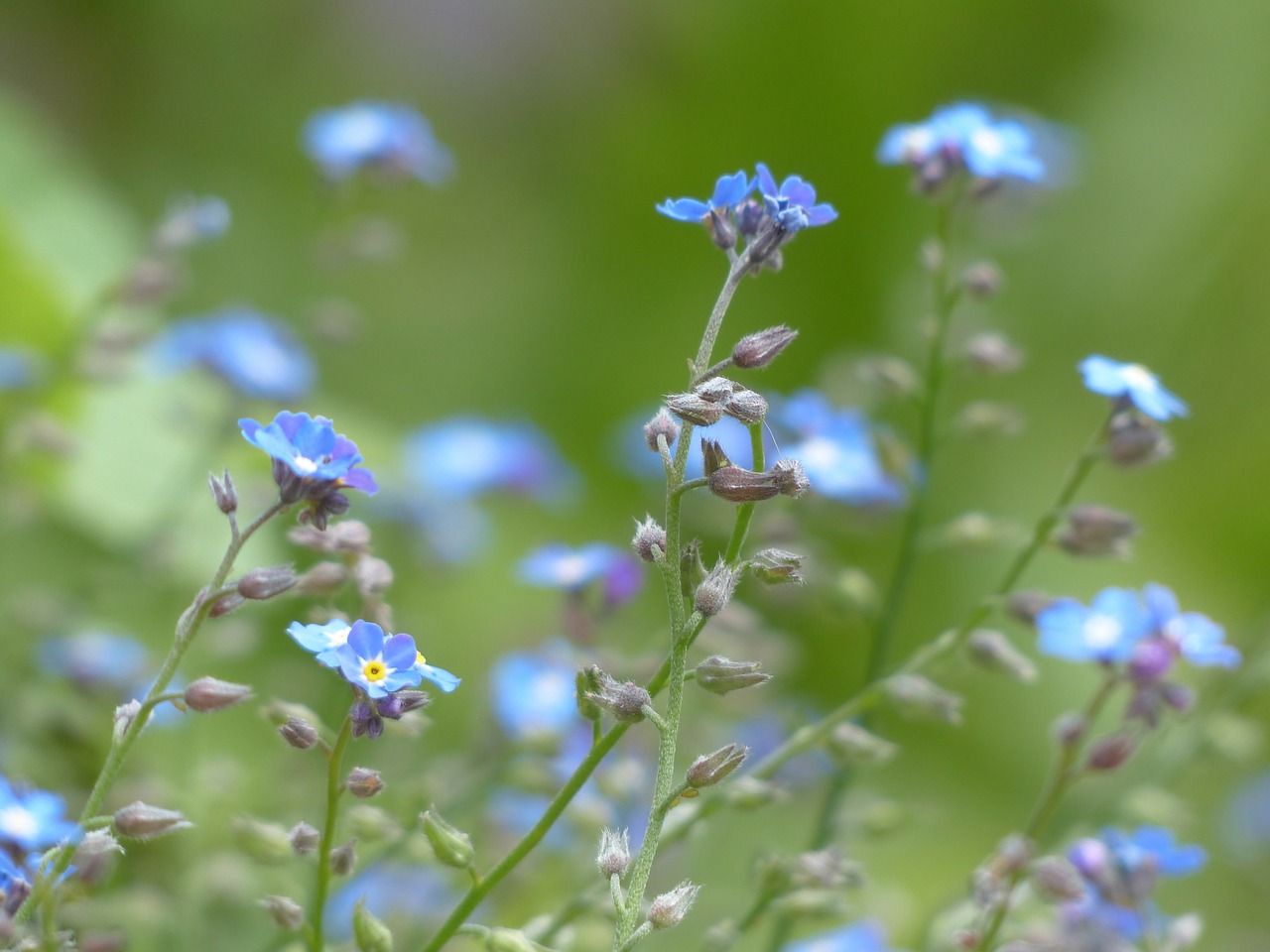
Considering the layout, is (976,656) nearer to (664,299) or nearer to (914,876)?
(914,876)

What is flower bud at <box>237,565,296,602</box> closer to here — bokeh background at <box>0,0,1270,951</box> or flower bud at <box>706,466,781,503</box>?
flower bud at <box>706,466,781,503</box>

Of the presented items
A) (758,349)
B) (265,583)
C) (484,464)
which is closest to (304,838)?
(265,583)

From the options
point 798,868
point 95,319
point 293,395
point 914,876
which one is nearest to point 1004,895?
point 798,868

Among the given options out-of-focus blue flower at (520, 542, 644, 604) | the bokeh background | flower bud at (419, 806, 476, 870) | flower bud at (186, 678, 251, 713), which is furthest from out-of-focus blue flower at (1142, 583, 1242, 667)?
the bokeh background

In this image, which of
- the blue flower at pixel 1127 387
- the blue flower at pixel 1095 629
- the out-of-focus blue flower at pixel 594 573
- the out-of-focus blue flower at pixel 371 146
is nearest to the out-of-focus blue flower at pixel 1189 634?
the blue flower at pixel 1095 629

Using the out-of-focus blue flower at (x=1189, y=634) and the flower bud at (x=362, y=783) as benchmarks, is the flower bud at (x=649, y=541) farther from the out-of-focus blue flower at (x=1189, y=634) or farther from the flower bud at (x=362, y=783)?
the out-of-focus blue flower at (x=1189, y=634)
